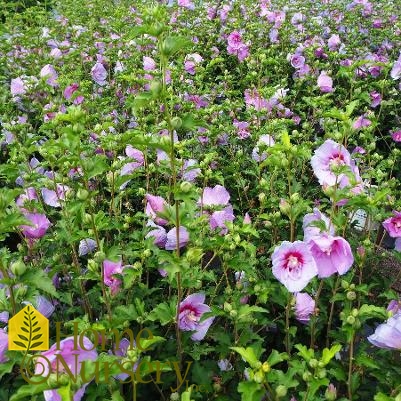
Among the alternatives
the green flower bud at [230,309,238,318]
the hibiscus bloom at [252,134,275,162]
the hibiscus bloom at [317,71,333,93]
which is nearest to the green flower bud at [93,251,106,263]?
the green flower bud at [230,309,238,318]

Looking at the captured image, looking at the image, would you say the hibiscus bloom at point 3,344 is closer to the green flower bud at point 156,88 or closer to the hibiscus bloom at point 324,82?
the green flower bud at point 156,88

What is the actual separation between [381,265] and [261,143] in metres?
0.73

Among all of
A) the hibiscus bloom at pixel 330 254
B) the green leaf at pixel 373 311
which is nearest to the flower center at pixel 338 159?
the hibiscus bloom at pixel 330 254

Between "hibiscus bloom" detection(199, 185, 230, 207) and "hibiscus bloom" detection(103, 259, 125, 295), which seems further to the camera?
"hibiscus bloom" detection(199, 185, 230, 207)

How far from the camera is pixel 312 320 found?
1690mm

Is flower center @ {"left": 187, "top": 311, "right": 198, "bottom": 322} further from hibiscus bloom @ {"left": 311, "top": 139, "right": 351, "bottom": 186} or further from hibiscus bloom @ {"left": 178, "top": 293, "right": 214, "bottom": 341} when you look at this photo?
hibiscus bloom @ {"left": 311, "top": 139, "right": 351, "bottom": 186}

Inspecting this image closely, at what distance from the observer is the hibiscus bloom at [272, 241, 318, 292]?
1.53 m

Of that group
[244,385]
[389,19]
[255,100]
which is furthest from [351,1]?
[244,385]

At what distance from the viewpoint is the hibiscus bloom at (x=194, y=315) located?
1.57 metres

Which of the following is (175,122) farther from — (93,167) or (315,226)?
(315,226)

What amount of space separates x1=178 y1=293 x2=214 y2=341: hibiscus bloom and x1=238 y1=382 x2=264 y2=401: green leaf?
0.37 metres

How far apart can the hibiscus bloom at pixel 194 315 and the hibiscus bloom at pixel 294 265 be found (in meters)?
0.24

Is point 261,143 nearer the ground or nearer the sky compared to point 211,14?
nearer the sky

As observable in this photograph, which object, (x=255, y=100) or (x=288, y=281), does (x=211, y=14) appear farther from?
(x=288, y=281)
